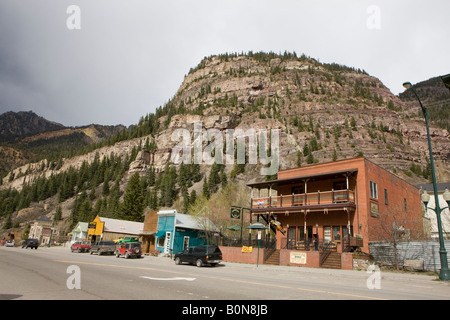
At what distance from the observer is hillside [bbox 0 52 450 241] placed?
4267 inches

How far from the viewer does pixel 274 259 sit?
25.8 meters

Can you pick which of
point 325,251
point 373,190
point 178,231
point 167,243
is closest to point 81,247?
point 167,243

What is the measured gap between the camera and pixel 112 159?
505 ft

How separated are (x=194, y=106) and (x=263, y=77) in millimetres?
46328

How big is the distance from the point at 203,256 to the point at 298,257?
7.45 m

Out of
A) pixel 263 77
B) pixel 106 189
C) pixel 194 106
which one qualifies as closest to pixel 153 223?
pixel 106 189

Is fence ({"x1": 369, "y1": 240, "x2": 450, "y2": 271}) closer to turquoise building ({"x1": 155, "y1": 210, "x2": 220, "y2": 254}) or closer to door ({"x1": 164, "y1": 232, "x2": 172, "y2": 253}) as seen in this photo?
turquoise building ({"x1": 155, "y1": 210, "x2": 220, "y2": 254})

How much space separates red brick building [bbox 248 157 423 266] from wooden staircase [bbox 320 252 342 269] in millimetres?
687

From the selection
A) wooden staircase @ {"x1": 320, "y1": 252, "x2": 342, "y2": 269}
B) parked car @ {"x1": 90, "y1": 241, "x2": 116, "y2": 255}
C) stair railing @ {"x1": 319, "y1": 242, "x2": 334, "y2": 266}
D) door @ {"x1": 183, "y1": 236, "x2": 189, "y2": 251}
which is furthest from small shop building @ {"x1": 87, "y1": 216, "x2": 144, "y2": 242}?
wooden staircase @ {"x1": 320, "y1": 252, "x2": 342, "y2": 269}

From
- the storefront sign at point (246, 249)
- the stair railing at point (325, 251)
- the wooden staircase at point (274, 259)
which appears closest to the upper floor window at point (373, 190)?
the stair railing at point (325, 251)

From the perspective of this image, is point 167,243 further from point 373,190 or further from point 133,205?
point 133,205

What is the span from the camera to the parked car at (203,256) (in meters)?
22.9

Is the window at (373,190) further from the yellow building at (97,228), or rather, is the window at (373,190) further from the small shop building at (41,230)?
the small shop building at (41,230)
